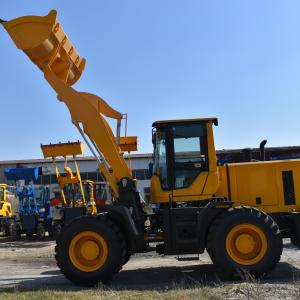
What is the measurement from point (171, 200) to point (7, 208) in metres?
17.1

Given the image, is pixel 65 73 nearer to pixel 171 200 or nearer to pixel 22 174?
pixel 171 200

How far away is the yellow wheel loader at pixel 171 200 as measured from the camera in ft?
A: 32.6

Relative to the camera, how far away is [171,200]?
1057cm

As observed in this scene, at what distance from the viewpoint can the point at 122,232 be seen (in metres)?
10.4

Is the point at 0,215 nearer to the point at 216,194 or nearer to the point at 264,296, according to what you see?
the point at 216,194

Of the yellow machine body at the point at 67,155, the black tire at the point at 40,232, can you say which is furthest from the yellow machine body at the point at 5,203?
the yellow machine body at the point at 67,155

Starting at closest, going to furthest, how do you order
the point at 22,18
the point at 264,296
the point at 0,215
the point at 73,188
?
the point at 264,296 < the point at 22,18 < the point at 73,188 < the point at 0,215

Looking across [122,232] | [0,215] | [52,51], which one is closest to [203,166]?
[122,232]

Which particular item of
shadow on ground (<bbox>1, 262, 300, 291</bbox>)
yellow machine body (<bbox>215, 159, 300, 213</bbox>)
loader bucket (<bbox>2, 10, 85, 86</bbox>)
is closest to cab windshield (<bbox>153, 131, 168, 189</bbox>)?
yellow machine body (<bbox>215, 159, 300, 213</bbox>)

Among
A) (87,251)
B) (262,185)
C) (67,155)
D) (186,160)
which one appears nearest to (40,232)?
(67,155)

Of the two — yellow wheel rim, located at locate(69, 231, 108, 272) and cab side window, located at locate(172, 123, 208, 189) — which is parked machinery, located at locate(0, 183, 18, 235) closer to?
yellow wheel rim, located at locate(69, 231, 108, 272)

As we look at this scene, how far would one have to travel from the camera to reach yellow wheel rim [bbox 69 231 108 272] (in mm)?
10062

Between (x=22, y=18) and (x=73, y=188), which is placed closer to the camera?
(x=22, y=18)

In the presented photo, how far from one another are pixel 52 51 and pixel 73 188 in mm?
13298
